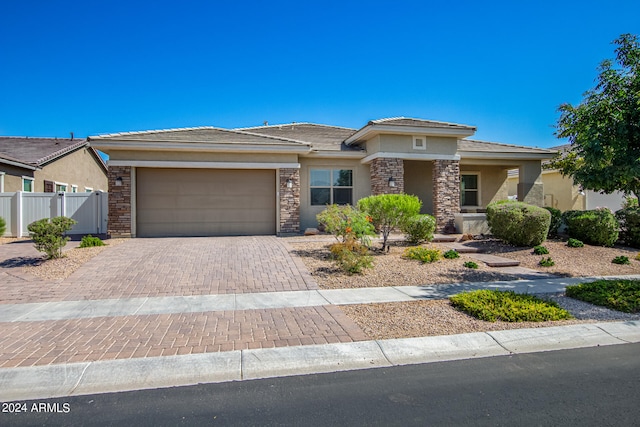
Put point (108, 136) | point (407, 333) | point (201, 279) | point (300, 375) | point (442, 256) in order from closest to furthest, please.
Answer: point (300, 375) < point (407, 333) < point (201, 279) < point (442, 256) < point (108, 136)

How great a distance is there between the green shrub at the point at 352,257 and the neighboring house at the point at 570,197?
712 inches

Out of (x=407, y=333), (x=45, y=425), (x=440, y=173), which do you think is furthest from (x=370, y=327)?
(x=440, y=173)

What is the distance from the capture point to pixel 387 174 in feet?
50.6

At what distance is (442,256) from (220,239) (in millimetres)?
7660

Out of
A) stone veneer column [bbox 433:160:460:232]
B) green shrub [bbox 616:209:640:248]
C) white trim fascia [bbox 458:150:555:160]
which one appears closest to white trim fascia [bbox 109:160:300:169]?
stone veneer column [bbox 433:160:460:232]

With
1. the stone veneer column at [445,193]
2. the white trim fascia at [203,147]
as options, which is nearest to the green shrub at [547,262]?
the stone veneer column at [445,193]

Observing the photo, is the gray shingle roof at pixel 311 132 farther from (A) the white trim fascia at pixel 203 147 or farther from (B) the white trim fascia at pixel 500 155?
(B) the white trim fascia at pixel 500 155

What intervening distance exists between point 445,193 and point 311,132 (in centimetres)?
750

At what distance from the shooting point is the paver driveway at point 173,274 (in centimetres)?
750

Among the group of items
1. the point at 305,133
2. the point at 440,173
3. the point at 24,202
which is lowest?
the point at 24,202

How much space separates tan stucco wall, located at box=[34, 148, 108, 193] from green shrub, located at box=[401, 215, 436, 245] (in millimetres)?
19460

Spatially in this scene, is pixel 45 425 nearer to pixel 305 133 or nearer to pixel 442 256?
pixel 442 256

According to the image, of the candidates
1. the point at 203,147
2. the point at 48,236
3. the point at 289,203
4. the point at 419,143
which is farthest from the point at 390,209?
the point at 48,236

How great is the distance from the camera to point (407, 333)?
5320 millimetres
